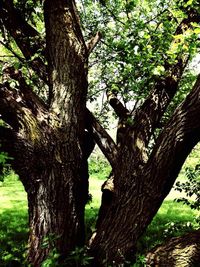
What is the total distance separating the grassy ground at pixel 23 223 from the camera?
642 centimetres

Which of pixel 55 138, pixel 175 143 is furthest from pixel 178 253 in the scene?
pixel 55 138

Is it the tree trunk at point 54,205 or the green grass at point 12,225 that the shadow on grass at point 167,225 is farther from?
the green grass at point 12,225

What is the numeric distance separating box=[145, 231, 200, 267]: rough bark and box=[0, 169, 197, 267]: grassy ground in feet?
4.03

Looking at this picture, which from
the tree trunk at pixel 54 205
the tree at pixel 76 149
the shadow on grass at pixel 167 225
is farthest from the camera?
the shadow on grass at pixel 167 225

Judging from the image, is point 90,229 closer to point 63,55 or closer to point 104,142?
point 104,142

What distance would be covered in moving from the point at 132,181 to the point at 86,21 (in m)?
5.20

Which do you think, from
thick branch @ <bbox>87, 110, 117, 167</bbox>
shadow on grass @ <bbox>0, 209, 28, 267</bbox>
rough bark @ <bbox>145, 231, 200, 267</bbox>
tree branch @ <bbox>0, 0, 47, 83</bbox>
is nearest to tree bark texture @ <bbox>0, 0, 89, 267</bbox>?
thick branch @ <bbox>87, 110, 117, 167</bbox>

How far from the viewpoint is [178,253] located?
4617 millimetres

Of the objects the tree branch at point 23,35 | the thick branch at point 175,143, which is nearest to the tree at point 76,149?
the thick branch at point 175,143

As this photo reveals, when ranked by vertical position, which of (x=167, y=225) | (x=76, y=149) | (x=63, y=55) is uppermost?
(x=63, y=55)

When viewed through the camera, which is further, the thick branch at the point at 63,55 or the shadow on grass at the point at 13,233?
the shadow on grass at the point at 13,233

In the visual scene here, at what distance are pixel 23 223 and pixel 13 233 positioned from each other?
1324mm

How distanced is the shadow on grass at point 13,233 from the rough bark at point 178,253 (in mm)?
1844

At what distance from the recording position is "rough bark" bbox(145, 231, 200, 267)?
4535 mm
